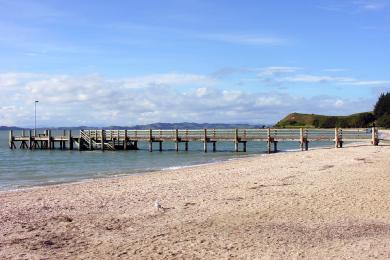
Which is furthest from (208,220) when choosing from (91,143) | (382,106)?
(382,106)

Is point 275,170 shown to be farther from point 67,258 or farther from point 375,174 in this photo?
point 67,258

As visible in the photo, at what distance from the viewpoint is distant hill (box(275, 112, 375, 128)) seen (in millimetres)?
100500

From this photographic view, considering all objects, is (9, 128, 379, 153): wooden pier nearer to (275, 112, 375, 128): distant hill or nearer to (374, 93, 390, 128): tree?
(374, 93, 390, 128): tree

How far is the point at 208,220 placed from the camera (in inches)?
436

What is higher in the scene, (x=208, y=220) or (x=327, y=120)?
(x=327, y=120)

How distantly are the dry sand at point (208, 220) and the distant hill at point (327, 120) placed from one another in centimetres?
8630

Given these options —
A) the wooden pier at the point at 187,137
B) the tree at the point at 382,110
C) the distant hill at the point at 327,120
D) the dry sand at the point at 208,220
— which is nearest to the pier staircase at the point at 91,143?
the wooden pier at the point at 187,137

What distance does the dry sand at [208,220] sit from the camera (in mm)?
8625

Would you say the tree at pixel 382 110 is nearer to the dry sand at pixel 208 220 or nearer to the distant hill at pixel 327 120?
the distant hill at pixel 327 120

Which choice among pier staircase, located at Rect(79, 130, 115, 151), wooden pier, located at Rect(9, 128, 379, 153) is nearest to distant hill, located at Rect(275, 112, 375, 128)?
wooden pier, located at Rect(9, 128, 379, 153)

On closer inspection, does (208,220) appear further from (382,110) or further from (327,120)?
(327,120)

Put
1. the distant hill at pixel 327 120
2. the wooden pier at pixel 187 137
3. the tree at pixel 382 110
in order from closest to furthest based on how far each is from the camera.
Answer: the wooden pier at pixel 187 137 < the tree at pixel 382 110 < the distant hill at pixel 327 120

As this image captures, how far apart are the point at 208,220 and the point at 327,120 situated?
342 feet

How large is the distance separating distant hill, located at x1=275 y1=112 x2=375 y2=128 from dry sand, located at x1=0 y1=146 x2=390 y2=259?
283 ft
